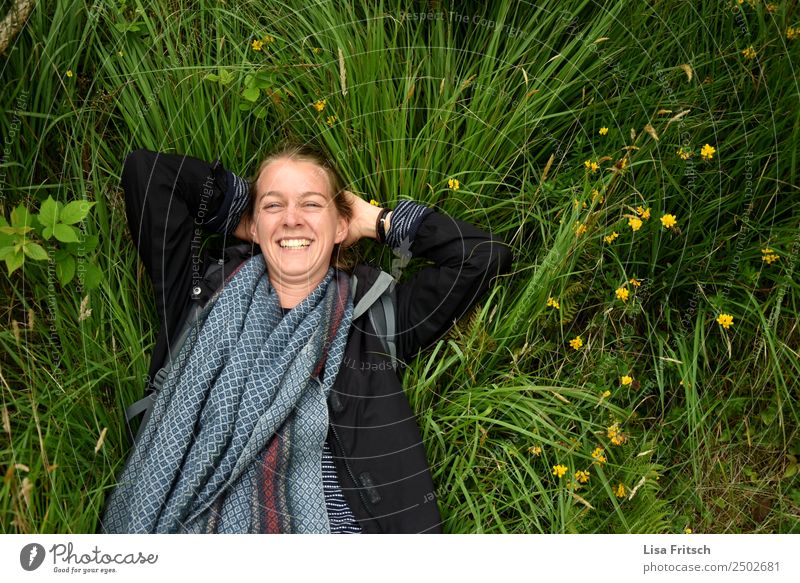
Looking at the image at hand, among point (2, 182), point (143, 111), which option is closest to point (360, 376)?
point (143, 111)

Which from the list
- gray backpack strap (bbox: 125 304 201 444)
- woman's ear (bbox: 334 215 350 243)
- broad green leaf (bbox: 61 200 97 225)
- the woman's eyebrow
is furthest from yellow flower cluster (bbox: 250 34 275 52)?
gray backpack strap (bbox: 125 304 201 444)

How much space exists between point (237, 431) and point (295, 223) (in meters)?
0.74

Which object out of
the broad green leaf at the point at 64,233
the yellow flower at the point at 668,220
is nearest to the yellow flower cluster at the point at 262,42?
the broad green leaf at the point at 64,233

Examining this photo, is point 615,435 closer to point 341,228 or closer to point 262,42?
point 341,228

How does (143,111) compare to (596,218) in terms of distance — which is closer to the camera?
(596,218)

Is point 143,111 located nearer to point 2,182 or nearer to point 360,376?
point 2,182

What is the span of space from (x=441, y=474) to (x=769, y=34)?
2.09 metres

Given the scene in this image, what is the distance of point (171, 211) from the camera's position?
2.47 m

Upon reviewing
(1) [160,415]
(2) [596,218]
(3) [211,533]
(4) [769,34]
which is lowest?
(3) [211,533]

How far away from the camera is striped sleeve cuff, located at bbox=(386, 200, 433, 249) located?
262cm

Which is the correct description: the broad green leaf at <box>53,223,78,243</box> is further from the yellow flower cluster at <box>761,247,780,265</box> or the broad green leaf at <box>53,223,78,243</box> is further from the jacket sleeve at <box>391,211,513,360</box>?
the yellow flower cluster at <box>761,247,780,265</box>

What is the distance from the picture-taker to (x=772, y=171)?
2.75 m

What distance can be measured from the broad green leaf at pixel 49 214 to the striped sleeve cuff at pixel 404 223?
115 cm

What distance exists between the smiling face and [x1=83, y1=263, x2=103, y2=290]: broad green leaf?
57 cm
